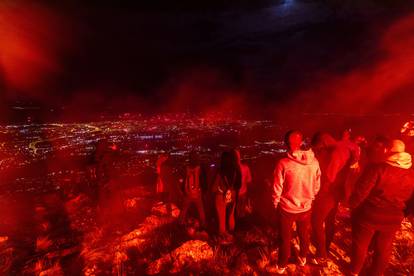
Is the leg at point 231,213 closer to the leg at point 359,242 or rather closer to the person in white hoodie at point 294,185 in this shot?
the person in white hoodie at point 294,185

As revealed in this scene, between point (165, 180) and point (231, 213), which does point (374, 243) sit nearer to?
point (231, 213)

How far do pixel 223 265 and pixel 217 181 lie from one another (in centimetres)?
129

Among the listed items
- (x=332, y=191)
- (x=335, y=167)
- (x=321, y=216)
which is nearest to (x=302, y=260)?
(x=321, y=216)

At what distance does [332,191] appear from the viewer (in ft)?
12.8

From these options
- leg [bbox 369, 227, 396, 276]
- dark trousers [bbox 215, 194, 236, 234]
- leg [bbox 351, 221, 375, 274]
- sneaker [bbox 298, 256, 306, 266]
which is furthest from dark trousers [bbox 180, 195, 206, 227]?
leg [bbox 369, 227, 396, 276]

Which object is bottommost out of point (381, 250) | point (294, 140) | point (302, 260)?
point (302, 260)

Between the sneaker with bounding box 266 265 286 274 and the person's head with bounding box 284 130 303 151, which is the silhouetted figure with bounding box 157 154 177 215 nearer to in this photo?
the sneaker with bounding box 266 265 286 274

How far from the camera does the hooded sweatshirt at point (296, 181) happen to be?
3.27 metres

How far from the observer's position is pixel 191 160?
5027 millimetres

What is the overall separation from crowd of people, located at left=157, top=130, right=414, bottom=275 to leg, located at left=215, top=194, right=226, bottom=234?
0.07ft

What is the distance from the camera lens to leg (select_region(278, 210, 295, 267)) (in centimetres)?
350

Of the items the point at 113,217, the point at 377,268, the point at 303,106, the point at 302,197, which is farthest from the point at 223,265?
the point at 303,106

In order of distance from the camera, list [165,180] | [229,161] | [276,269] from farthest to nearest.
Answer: [165,180] < [229,161] < [276,269]

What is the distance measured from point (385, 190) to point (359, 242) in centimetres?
83
